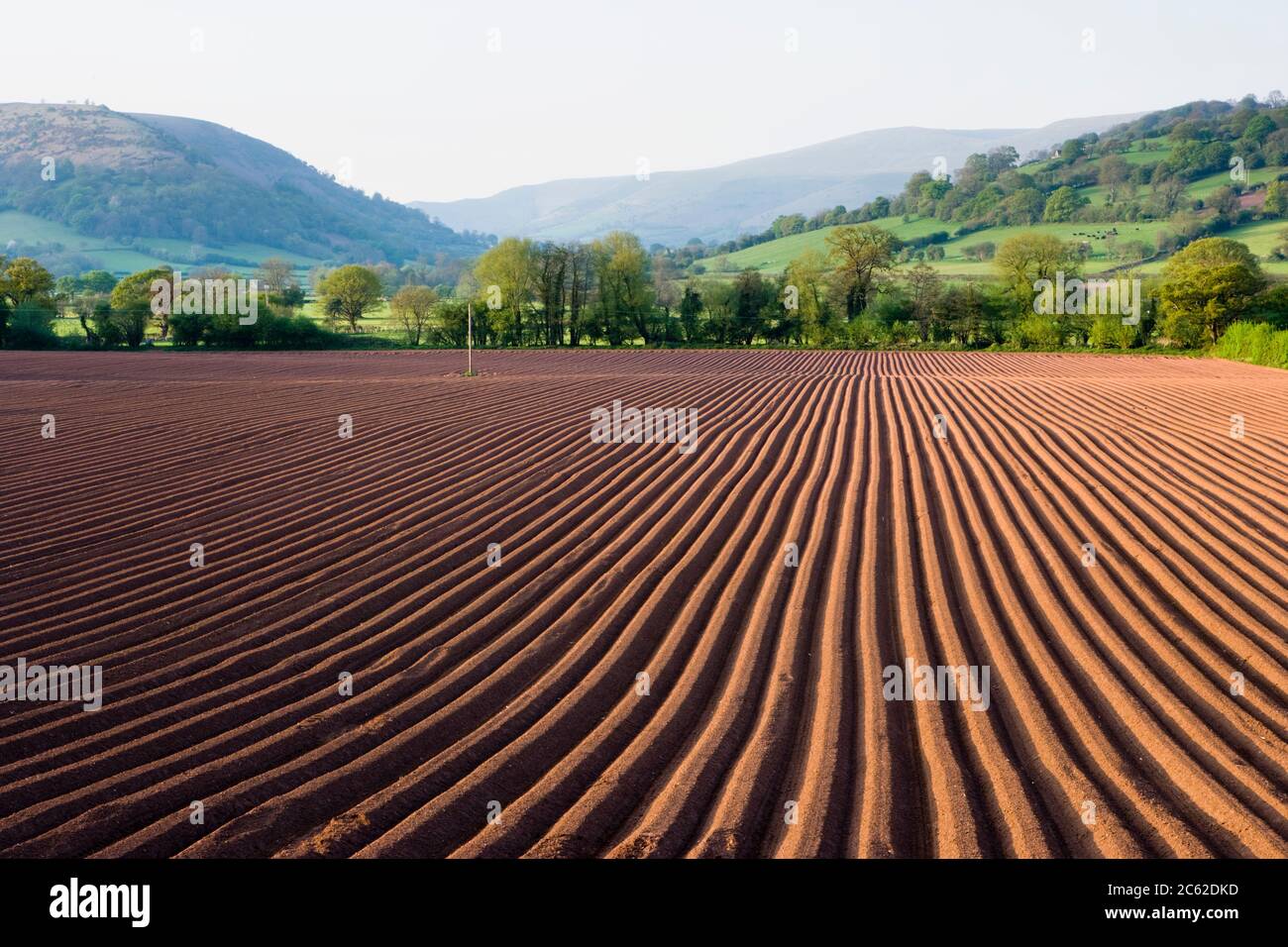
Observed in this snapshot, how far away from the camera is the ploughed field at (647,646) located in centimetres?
525

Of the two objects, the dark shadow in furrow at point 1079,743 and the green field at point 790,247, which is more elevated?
the green field at point 790,247

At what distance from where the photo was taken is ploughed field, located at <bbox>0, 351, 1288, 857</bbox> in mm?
5246

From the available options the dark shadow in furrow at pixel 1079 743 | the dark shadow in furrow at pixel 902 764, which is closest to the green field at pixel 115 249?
the dark shadow in furrow at pixel 902 764

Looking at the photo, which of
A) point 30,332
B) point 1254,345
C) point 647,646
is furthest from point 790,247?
point 647,646

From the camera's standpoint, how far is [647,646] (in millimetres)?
7930

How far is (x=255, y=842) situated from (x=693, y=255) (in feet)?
443

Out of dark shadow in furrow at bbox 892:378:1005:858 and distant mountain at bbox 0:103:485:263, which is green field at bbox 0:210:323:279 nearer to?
distant mountain at bbox 0:103:485:263

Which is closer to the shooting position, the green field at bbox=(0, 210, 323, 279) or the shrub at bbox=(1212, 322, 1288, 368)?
the shrub at bbox=(1212, 322, 1288, 368)

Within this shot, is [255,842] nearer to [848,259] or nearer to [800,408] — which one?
[800,408]

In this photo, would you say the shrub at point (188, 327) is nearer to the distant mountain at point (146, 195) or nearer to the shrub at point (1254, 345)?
the shrub at point (1254, 345)

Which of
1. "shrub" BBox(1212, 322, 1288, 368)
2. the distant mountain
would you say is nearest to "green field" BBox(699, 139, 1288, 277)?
"shrub" BBox(1212, 322, 1288, 368)

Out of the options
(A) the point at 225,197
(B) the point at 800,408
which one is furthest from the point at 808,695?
(A) the point at 225,197

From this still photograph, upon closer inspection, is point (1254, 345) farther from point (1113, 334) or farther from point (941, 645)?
point (941, 645)

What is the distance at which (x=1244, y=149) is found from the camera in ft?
387
